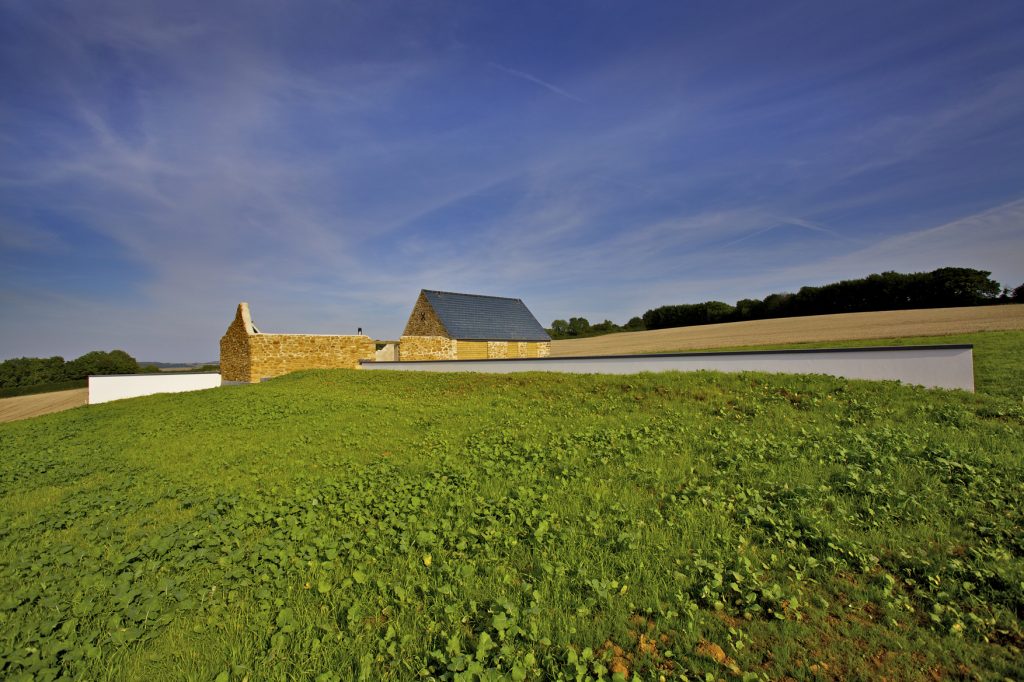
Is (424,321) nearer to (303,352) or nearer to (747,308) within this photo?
(303,352)

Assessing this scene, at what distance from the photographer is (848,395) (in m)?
11.7

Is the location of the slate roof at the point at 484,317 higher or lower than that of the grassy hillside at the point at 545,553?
higher

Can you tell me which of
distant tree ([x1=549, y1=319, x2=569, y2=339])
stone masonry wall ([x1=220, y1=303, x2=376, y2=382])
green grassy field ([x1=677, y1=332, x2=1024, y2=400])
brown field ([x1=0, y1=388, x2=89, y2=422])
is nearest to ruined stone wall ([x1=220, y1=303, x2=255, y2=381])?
stone masonry wall ([x1=220, y1=303, x2=376, y2=382])

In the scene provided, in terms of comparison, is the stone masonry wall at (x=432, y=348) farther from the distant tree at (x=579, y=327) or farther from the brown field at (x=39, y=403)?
the distant tree at (x=579, y=327)

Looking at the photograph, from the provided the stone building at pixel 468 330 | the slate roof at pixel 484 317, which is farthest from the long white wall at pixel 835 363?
the slate roof at pixel 484 317

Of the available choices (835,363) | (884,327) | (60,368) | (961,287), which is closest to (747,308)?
(961,287)

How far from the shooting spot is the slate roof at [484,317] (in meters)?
33.8

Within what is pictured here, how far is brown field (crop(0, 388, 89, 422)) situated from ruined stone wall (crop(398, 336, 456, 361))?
21.1 m

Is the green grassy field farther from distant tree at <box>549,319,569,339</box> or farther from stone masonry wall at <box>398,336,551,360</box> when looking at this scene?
distant tree at <box>549,319,569,339</box>

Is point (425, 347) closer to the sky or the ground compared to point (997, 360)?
closer to the sky

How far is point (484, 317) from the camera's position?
36.7m

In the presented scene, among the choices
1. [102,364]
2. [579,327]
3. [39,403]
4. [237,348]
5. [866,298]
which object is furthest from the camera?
[579,327]

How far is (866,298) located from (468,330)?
59.4 meters

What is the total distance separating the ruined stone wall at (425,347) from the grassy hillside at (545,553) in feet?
65.7
